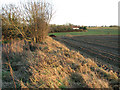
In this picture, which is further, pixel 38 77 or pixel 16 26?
pixel 16 26

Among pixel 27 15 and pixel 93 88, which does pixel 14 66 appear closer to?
pixel 93 88

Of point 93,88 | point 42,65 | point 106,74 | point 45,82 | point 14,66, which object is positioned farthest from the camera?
point 14,66

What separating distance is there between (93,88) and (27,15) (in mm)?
7707

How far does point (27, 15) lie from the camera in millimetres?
8609

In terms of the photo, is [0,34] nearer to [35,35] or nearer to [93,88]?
[35,35]

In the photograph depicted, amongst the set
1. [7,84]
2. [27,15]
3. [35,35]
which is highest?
[27,15]

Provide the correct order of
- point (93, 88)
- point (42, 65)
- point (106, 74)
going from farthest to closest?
point (42, 65) < point (106, 74) < point (93, 88)

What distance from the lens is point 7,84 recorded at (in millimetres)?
3664

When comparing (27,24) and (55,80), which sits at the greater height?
(27,24)

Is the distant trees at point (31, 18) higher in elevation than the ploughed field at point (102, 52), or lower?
higher

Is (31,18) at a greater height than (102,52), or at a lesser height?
greater

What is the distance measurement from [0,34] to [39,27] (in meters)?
5.25

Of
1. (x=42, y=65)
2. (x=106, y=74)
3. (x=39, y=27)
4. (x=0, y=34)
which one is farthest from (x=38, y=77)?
(x=0, y=34)

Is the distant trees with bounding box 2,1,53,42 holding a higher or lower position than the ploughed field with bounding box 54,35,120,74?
higher
